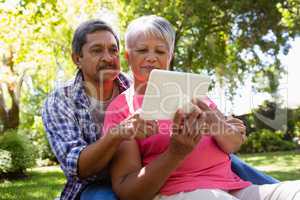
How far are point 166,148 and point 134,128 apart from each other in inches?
10.8

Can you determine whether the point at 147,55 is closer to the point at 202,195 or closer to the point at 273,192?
the point at 202,195

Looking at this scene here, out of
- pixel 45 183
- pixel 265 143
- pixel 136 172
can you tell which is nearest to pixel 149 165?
pixel 136 172

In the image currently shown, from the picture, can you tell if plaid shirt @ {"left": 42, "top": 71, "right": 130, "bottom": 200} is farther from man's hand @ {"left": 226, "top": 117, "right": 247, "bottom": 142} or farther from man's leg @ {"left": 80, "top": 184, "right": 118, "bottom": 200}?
man's hand @ {"left": 226, "top": 117, "right": 247, "bottom": 142}

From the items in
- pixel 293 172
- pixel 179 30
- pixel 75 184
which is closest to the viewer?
pixel 75 184

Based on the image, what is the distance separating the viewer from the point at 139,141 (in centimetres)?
184

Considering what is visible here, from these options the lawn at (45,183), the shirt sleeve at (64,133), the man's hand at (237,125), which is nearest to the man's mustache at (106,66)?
the shirt sleeve at (64,133)

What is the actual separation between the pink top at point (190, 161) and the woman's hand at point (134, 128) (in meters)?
0.21

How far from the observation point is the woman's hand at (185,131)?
157cm

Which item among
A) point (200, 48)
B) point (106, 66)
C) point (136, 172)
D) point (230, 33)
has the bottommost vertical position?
point (136, 172)

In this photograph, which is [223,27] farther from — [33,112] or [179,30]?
[33,112]

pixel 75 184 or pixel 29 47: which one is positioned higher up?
pixel 29 47

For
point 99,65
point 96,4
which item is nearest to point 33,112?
point 96,4

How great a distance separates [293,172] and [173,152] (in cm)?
946

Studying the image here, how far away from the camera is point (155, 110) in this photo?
1.55m
